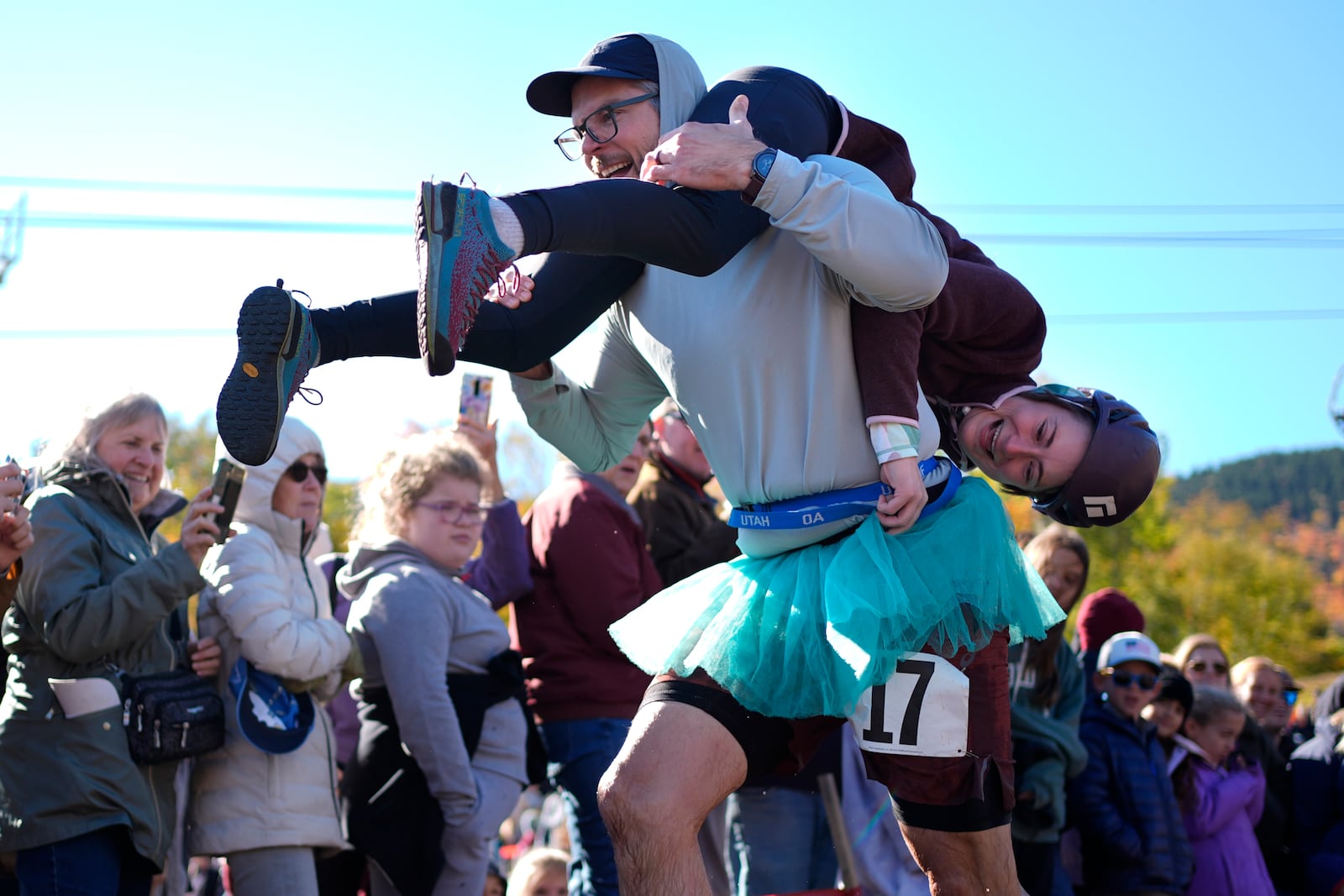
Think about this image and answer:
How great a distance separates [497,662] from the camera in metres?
4.70

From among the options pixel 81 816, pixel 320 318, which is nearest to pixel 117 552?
pixel 81 816

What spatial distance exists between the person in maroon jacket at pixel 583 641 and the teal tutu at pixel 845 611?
1.92 meters

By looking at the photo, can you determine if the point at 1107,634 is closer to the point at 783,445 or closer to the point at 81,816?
the point at 783,445

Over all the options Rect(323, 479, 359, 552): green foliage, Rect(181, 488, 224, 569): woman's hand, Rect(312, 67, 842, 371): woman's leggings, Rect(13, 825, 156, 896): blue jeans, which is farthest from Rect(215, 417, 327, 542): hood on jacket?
Rect(323, 479, 359, 552): green foliage

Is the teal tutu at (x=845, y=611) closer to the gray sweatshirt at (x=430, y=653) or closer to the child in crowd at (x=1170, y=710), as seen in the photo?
the gray sweatshirt at (x=430, y=653)

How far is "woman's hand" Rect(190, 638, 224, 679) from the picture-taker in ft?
14.2

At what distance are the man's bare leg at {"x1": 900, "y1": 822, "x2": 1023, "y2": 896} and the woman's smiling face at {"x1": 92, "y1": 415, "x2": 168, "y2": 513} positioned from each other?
9.11 feet

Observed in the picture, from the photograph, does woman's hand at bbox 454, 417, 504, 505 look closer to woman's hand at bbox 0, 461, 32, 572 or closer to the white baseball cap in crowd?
woman's hand at bbox 0, 461, 32, 572

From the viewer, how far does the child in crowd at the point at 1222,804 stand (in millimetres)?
6043

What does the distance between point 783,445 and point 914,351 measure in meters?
0.35

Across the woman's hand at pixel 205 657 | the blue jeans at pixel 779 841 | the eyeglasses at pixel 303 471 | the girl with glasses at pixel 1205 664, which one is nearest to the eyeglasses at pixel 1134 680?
the girl with glasses at pixel 1205 664

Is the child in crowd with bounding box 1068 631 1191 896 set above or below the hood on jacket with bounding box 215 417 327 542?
below

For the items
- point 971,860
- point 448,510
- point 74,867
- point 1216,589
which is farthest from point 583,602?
point 1216,589

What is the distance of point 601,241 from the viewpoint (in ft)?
8.02
